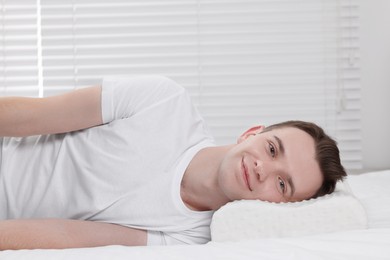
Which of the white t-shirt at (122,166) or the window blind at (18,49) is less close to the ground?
the window blind at (18,49)

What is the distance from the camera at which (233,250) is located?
1.06 metres

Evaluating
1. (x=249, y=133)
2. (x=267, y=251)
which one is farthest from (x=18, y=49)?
(x=267, y=251)

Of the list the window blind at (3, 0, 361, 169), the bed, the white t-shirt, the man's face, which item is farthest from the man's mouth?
the window blind at (3, 0, 361, 169)

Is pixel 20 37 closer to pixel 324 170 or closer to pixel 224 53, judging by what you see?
pixel 224 53

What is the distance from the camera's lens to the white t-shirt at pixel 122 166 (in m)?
1.39

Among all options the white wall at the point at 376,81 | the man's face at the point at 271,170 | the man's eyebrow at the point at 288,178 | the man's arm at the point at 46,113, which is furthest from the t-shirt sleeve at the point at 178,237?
the white wall at the point at 376,81

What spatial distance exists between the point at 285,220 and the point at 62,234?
1.52 ft

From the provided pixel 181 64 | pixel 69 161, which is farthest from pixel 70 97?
pixel 181 64

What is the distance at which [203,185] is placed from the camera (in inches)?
56.5

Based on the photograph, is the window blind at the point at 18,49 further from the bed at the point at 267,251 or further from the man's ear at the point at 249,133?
the bed at the point at 267,251

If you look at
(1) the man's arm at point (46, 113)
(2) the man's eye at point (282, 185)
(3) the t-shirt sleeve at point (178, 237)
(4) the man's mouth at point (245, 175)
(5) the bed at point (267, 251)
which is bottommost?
(3) the t-shirt sleeve at point (178, 237)

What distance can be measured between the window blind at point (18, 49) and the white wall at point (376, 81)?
1.59 meters

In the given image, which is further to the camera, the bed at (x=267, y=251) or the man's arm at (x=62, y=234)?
the man's arm at (x=62, y=234)

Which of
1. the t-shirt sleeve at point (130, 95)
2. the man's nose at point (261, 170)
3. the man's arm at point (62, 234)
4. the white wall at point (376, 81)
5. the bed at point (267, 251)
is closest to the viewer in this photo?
the bed at point (267, 251)
